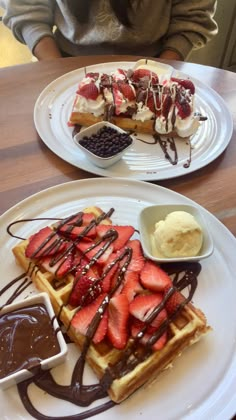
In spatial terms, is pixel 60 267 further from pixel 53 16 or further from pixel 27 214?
pixel 53 16

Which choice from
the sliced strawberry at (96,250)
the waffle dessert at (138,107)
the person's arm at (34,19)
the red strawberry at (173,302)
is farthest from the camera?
the person's arm at (34,19)

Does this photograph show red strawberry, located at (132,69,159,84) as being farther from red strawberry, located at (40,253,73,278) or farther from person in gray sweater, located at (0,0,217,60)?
red strawberry, located at (40,253,73,278)

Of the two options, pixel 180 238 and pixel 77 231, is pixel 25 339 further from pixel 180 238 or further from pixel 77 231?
pixel 180 238

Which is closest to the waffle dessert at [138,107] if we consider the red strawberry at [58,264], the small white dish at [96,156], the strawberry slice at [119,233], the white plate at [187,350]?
the small white dish at [96,156]

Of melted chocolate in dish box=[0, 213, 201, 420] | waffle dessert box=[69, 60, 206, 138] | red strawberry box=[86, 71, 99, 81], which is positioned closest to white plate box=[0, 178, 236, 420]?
melted chocolate in dish box=[0, 213, 201, 420]

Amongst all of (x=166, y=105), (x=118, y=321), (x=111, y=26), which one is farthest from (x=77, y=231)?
(x=111, y=26)

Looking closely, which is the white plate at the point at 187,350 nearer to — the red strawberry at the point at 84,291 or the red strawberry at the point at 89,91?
the red strawberry at the point at 84,291
